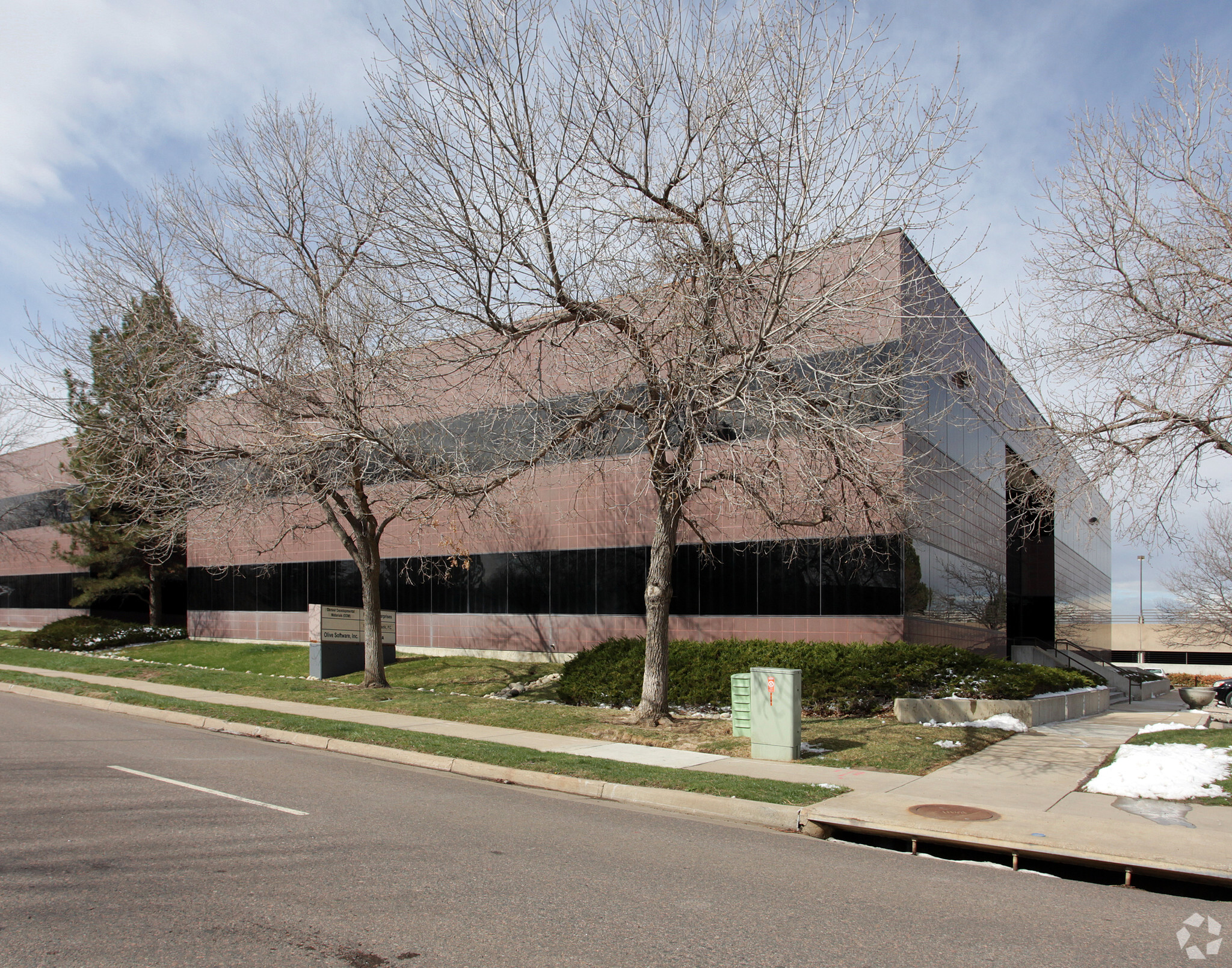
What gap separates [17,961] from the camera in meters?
4.26

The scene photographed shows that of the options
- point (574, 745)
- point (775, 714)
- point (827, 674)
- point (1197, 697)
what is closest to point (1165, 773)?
point (775, 714)

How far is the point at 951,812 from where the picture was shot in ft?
27.6

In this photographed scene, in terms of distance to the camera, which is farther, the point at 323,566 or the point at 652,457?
the point at 323,566

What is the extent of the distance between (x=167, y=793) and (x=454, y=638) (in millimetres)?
17162

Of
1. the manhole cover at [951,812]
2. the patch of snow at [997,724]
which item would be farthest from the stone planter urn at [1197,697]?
the manhole cover at [951,812]

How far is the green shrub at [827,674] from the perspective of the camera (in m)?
15.2

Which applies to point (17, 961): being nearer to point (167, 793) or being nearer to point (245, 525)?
point (167, 793)

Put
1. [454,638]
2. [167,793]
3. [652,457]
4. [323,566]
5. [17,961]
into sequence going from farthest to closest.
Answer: [323,566] < [454,638] < [652,457] < [167,793] < [17,961]

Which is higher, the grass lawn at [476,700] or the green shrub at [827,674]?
the green shrub at [827,674]

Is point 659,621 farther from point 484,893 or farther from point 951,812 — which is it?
point 484,893

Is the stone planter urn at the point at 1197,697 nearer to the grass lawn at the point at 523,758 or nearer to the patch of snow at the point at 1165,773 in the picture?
the patch of snow at the point at 1165,773

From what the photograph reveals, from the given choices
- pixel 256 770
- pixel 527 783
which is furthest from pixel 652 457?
pixel 256 770

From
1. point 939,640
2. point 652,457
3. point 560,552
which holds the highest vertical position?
point 652,457

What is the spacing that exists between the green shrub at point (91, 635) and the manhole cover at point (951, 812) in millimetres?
31039
